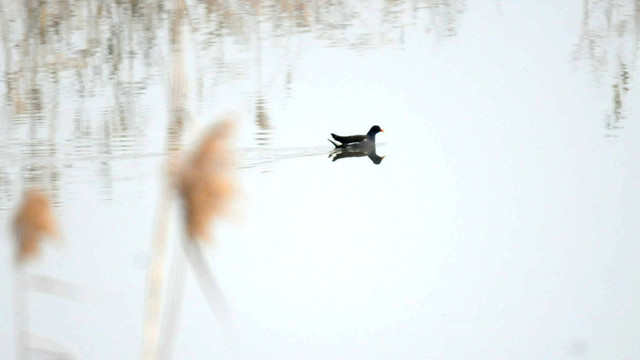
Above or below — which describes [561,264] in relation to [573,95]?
below

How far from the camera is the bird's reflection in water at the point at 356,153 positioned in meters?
4.22

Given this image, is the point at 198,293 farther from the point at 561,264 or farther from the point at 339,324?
the point at 561,264

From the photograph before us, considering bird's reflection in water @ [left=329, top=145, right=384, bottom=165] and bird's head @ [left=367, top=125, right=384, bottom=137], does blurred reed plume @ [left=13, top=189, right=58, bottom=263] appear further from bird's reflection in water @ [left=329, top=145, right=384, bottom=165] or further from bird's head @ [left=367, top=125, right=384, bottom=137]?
bird's head @ [left=367, top=125, right=384, bottom=137]

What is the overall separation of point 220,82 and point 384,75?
31.0 inches

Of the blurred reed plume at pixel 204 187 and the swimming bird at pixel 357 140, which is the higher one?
the blurred reed plume at pixel 204 187

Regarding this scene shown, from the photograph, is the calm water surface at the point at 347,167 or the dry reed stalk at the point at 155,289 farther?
the calm water surface at the point at 347,167

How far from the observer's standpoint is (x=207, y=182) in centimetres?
137

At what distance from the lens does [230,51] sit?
5.32m

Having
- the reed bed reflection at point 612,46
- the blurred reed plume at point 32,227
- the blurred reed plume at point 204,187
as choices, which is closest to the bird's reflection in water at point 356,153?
the reed bed reflection at point 612,46

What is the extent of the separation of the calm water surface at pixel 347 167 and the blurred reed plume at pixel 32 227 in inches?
9.3

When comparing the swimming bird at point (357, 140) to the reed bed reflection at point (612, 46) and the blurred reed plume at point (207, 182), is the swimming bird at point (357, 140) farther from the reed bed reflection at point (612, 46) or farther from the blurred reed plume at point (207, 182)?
the blurred reed plume at point (207, 182)

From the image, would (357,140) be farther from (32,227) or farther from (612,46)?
(32,227)

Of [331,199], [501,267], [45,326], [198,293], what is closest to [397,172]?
[331,199]

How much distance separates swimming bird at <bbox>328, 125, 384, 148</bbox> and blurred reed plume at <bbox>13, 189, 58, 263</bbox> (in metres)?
2.61
